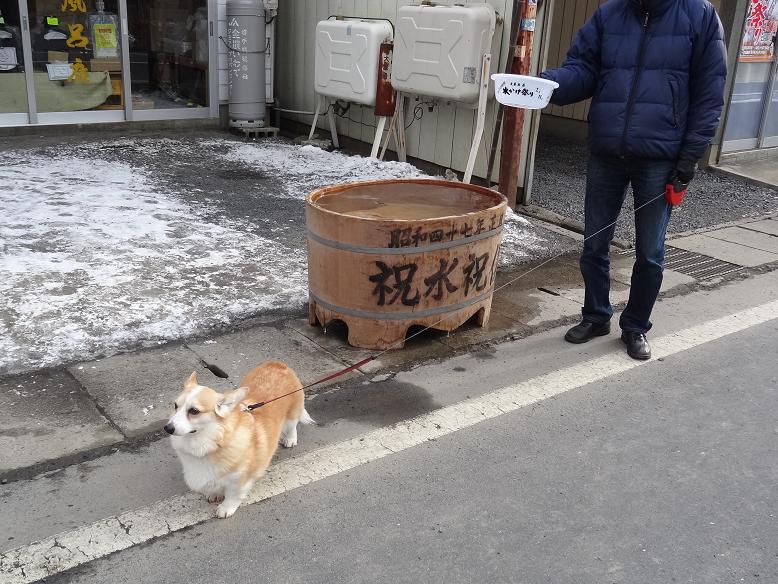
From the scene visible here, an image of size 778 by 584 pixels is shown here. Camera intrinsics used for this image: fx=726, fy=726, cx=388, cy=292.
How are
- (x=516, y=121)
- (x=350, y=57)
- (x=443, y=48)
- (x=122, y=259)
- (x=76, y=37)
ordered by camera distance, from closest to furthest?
(x=122, y=259) < (x=516, y=121) < (x=443, y=48) < (x=350, y=57) < (x=76, y=37)

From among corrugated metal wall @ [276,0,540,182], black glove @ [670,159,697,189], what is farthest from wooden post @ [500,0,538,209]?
black glove @ [670,159,697,189]

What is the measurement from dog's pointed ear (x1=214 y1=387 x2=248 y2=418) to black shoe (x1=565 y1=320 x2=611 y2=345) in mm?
2590

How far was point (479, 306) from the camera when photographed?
483cm

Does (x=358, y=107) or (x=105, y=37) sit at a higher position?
(x=105, y=37)

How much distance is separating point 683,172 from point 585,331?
118 cm

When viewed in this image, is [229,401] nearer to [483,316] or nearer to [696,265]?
[483,316]

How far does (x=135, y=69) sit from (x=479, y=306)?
316 inches

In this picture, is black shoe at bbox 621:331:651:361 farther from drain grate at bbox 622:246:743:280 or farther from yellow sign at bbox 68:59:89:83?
yellow sign at bbox 68:59:89:83

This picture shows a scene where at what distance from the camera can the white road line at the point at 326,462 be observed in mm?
2719

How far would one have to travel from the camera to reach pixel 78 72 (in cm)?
1029

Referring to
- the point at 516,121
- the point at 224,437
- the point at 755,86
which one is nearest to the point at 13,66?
the point at 516,121

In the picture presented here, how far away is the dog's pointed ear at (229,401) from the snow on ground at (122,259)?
173cm

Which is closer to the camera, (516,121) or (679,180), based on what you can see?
(679,180)

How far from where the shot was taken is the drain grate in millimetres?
6182
